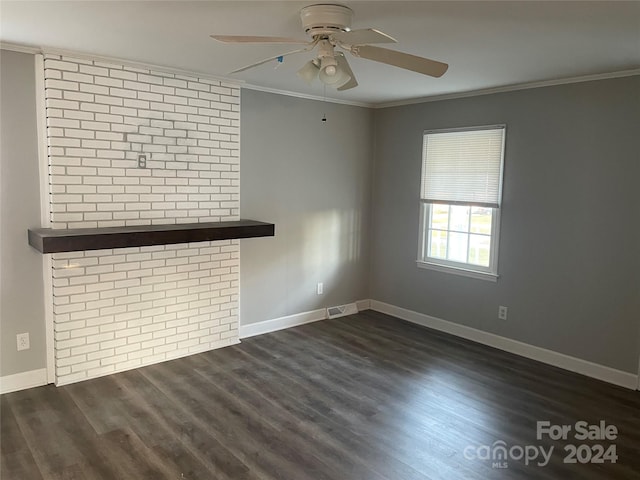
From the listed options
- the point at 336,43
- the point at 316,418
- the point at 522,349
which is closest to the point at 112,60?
the point at 336,43

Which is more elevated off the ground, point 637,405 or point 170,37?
point 170,37

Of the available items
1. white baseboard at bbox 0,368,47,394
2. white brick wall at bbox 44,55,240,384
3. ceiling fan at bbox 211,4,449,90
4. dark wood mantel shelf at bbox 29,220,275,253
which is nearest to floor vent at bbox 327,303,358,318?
white brick wall at bbox 44,55,240,384

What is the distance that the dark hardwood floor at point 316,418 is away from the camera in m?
2.49

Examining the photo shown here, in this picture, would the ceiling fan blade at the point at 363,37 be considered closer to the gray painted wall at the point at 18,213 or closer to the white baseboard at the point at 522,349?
the gray painted wall at the point at 18,213

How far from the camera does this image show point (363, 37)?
2.02 m

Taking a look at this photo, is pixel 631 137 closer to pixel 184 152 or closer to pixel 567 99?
pixel 567 99

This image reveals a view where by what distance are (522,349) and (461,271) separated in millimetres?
899

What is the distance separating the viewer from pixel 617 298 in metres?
3.57

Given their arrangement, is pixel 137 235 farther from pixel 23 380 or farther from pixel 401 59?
pixel 401 59

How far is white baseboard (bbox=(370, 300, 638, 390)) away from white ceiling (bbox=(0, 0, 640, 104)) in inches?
89.9

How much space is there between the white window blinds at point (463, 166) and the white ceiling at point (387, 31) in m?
0.73

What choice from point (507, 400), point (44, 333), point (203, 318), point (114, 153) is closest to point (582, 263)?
point (507, 400)

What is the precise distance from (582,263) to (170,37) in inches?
137

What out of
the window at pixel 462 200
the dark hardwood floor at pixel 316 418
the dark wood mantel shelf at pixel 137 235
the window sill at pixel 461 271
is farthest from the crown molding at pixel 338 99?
the dark hardwood floor at pixel 316 418
